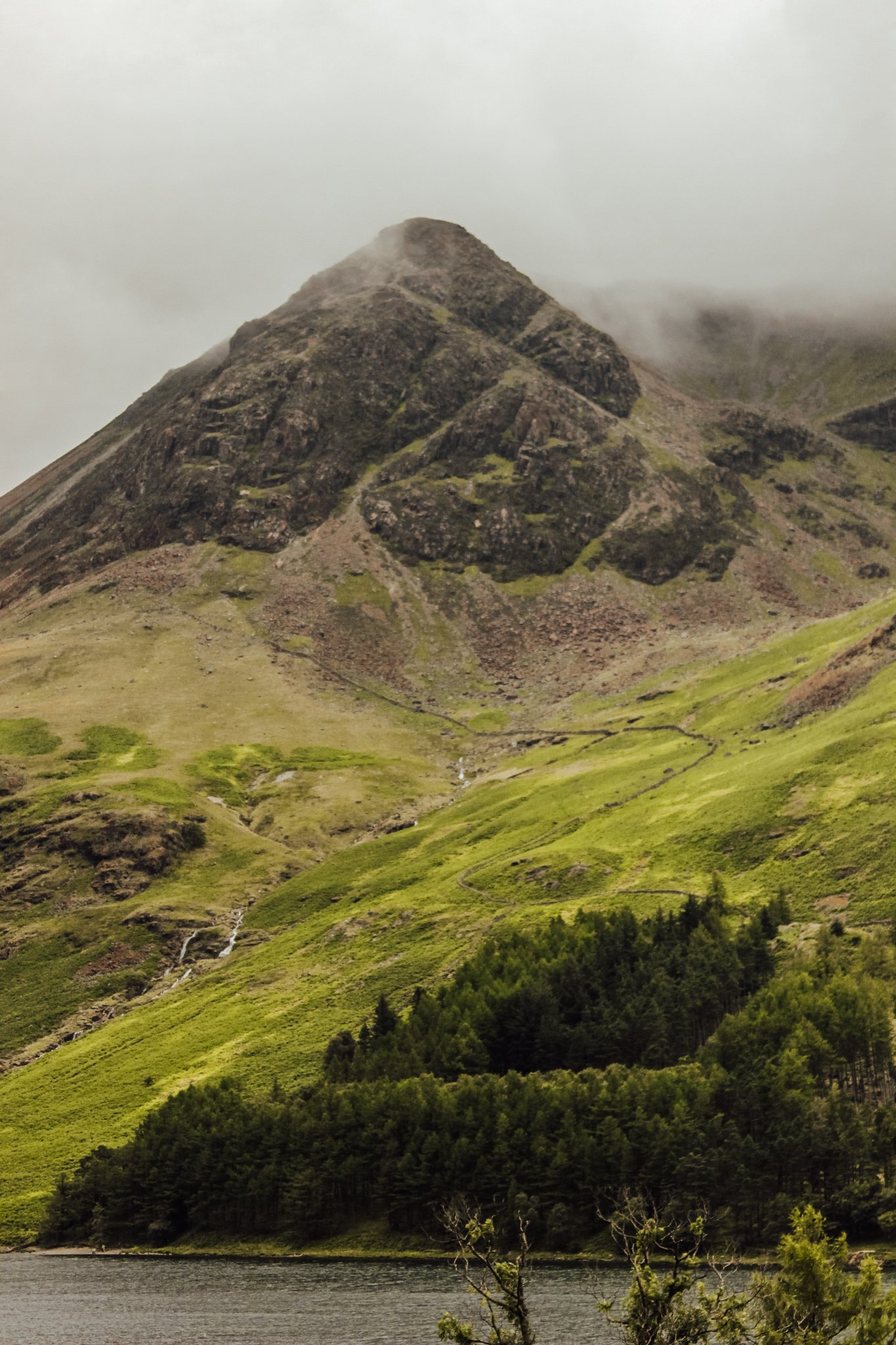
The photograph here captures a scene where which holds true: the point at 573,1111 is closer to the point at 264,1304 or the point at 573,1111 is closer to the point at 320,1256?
the point at 320,1256

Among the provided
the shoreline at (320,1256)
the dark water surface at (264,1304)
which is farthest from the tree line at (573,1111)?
the dark water surface at (264,1304)

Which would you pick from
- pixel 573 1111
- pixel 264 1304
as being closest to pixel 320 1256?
pixel 264 1304

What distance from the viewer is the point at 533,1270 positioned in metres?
108

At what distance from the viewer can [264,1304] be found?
105 meters

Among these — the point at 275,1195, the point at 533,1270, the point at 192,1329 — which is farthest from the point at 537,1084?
the point at 192,1329

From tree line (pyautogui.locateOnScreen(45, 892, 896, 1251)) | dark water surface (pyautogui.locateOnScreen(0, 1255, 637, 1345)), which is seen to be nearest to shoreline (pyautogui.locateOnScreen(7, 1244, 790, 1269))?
dark water surface (pyautogui.locateOnScreen(0, 1255, 637, 1345))

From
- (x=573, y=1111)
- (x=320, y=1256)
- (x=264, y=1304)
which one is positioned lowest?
(x=320, y=1256)

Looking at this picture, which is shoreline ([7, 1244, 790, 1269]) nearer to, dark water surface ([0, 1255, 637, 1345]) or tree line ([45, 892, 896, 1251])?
dark water surface ([0, 1255, 637, 1345])

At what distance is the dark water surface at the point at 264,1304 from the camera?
93.6m

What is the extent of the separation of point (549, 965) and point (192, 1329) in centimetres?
6969

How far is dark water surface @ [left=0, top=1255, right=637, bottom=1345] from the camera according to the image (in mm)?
93625

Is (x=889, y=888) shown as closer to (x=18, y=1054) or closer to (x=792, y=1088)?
(x=792, y=1088)

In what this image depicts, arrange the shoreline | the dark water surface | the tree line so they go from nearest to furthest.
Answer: the dark water surface → the shoreline → the tree line

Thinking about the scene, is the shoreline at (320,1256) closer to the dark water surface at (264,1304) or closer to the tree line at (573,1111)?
the dark water surface at (264,1304)
